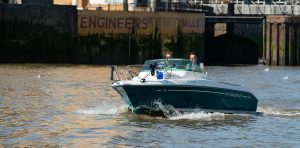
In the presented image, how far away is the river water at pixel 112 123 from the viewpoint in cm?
2123

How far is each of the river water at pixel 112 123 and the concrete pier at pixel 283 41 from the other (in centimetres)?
2779

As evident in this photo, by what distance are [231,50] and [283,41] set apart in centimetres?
1014

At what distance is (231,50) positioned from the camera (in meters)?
75.9

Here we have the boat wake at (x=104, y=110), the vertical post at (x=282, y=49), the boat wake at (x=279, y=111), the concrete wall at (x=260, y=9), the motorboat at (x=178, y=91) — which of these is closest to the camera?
the motorboat at (x=178, y=91)

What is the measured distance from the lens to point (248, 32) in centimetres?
8038

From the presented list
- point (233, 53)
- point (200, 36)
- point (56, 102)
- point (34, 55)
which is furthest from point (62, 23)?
point (56, 102)

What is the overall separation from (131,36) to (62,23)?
501 centimetres

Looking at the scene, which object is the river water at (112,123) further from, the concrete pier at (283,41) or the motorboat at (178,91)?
the concrete pier at (283,41)

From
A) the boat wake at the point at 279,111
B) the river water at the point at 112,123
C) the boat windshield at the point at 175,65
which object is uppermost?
the boat windshield at the point at 175,65

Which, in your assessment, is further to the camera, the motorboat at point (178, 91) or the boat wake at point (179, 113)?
the boat wake at point (179, 113)

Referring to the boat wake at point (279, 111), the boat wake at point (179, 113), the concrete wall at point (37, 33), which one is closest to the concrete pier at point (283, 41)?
the concrete wall at point (37, 33)

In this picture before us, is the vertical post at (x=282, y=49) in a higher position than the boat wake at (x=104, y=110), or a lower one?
higher

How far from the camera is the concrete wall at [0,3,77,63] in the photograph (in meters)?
56.6

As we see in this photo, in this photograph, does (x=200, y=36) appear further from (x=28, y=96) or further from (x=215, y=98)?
(x=215, y=98)
